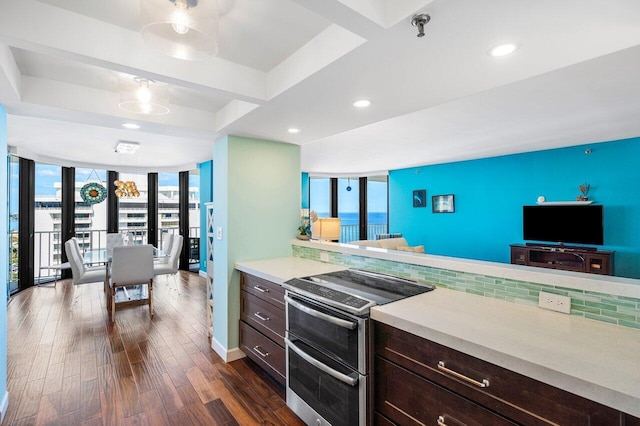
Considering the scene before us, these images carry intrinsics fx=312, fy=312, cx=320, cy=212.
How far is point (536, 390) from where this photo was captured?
1.04m

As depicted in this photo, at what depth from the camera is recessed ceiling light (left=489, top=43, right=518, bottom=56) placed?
55.6 inches

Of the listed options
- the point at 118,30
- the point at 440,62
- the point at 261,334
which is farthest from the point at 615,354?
the point at 118,30

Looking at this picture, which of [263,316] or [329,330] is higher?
[329,330]

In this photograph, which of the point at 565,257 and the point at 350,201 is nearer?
the point at 565,257

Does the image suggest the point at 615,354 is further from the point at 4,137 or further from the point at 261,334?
the point at 4,137

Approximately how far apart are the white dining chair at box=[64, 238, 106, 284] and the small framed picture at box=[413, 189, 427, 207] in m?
6.18

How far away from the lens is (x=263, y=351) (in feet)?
8.34

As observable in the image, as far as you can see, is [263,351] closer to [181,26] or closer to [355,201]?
[181,26]

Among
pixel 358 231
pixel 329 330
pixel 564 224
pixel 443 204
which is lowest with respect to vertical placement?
pixel 329 330

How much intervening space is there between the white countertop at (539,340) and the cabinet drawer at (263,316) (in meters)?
1.01

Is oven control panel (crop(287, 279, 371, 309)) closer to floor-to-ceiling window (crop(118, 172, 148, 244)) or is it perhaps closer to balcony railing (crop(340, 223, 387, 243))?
floor-to-ceiling window (crop(118, 172, 148, 244))

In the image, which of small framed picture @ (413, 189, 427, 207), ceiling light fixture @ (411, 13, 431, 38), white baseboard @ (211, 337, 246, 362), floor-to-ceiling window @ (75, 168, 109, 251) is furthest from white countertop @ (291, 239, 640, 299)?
floor-to-ceiling window @ (75, 168, 109, 251)

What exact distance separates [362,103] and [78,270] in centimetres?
438

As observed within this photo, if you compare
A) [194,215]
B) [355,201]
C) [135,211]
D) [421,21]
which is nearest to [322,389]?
[421,21]
